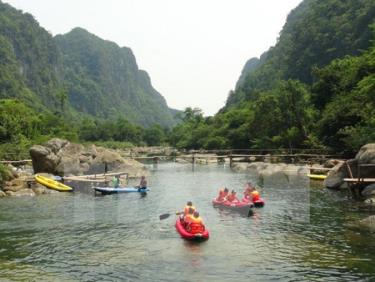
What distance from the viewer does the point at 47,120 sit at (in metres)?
85.1

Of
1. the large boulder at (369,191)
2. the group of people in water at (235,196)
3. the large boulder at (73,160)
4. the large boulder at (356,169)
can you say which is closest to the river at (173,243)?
the group of people in water at (235,196)

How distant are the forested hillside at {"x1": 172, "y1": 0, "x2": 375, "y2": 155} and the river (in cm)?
1693

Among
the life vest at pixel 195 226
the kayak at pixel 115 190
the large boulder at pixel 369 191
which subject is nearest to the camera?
the life vest at pixel 195 226

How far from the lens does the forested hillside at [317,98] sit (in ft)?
149

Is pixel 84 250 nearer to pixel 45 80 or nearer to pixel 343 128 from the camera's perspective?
pixel 343 128

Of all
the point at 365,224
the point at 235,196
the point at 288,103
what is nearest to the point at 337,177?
the point at 235,196

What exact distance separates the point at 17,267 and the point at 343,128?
38088mm

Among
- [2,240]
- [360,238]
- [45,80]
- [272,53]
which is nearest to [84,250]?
[2,240]

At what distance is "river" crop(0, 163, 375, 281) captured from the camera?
14742 mm

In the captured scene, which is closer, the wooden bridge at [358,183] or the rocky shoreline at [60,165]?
the wooden bridge at [358,183]

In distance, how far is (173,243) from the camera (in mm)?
18859

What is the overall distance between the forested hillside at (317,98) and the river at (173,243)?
16935 mm

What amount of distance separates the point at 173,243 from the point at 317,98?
143 ft

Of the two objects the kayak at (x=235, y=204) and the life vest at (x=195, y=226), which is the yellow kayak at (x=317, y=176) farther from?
the life vest at (x=195, y=226)
